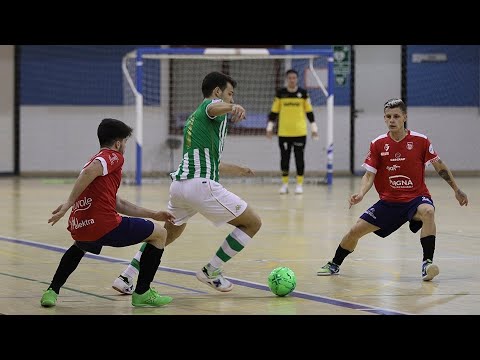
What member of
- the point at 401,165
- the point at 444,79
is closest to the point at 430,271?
the point at 401,165

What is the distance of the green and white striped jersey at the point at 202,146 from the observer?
27.3 feet

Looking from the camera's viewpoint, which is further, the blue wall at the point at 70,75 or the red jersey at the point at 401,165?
the blue wall at the point at 70,75

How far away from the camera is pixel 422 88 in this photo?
2703cm

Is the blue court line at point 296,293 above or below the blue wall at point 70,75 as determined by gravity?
below

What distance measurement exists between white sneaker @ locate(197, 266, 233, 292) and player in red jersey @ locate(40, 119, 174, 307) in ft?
2.13

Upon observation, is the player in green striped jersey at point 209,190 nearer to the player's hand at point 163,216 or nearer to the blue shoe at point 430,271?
the player's hand at point 163,216

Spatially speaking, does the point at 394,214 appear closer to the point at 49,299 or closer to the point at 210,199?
the point at 210,199

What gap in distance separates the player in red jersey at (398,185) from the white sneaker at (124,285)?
2.09 metres

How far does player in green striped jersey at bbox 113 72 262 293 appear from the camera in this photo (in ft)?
27.1

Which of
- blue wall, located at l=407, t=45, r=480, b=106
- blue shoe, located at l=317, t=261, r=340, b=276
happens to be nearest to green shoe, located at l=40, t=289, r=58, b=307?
blue shoe, located at l=317, t=261, r=340, b=276

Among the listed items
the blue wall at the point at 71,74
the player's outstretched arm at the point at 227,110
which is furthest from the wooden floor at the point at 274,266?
the blue wall at the point at 71,74

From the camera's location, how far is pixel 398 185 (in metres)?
9.40

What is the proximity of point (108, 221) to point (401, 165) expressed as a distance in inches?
129
